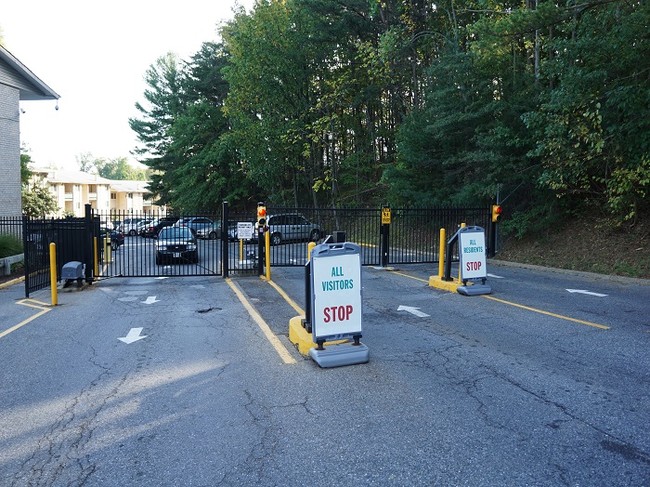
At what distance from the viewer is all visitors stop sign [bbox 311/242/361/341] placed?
5719 millimetres

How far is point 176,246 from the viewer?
17859mm

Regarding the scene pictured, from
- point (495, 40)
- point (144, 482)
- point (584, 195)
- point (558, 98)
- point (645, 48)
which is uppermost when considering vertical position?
point (495, 40)

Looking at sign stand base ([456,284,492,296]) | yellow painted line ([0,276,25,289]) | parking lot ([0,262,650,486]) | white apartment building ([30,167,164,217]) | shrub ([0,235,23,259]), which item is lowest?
parking lot ([0,262,650,486])

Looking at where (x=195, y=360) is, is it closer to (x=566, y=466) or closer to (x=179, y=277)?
(x=566, y=466)

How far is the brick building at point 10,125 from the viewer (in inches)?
904

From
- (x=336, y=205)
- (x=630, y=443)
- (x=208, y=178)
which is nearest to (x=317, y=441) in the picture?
(x=630, y=443)

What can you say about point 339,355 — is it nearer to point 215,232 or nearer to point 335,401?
A: point 335,401

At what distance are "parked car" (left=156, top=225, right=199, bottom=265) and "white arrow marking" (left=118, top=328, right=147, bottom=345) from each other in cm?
978

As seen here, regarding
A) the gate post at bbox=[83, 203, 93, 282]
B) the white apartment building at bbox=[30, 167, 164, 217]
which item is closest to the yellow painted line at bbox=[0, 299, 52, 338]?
the gate post at bbox=[83, 203, 93, 282]

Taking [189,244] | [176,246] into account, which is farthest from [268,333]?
[189,244]

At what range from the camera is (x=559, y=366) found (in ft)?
18.0

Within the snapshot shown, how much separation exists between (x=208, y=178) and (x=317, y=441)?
38.1 metres

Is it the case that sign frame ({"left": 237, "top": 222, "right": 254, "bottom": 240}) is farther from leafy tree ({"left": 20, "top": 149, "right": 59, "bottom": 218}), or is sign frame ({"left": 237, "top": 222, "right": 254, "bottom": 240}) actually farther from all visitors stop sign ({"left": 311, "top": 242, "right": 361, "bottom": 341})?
leafy tree ({"left": 20, "top": 149, "right": 59, "bottom": 218})

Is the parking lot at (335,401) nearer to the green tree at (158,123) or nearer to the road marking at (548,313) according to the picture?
the road marking at (548,313)
